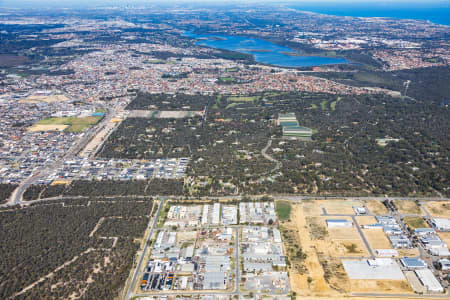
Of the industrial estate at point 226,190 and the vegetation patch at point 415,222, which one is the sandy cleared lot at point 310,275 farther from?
the vegetation patch at point 415,222

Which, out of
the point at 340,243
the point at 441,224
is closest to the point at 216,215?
→ the point at 340,243

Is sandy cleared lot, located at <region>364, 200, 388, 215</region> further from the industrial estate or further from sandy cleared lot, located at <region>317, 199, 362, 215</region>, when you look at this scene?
sandy cleared lot, located at <region>317, 199, 362, 215</region>

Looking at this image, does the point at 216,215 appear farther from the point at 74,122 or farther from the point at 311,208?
the point at 74,122

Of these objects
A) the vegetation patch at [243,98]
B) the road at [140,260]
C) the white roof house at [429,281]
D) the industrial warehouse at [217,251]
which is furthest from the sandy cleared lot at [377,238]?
the vegetation patch at [243,98]

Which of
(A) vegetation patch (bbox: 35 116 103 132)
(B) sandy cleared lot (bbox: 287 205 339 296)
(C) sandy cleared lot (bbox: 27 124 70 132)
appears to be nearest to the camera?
(B) sandy cleared lot (bbox: 287 205 339 296)

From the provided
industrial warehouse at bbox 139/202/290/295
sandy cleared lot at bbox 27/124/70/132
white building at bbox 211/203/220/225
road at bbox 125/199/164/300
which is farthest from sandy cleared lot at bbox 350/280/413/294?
sandy cleared lot at bbox 27/124/70/132
